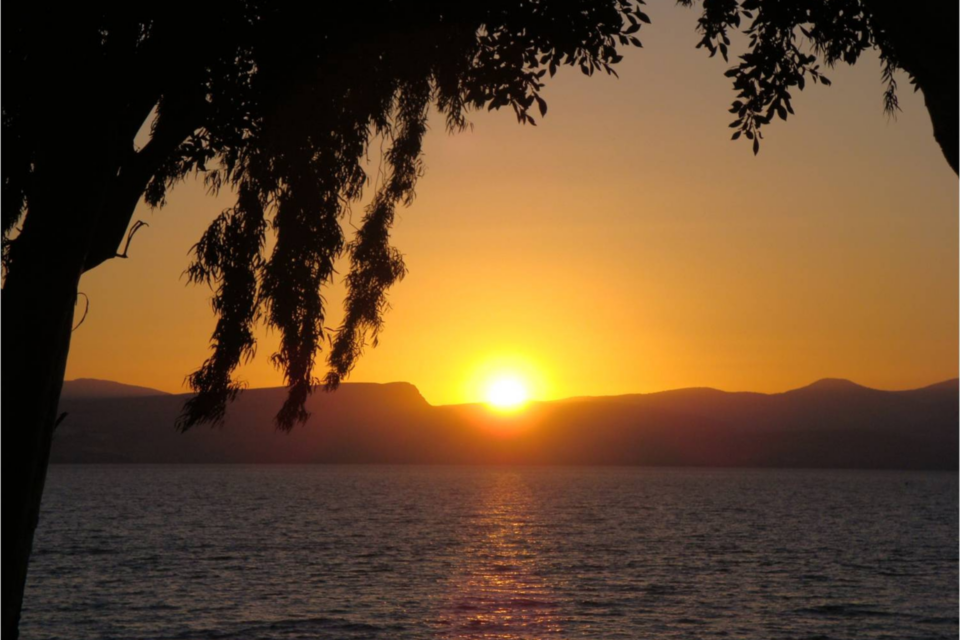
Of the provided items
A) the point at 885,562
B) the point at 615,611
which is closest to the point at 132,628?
the point at 615,611

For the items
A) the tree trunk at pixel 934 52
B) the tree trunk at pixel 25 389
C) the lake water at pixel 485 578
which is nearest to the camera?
the tree trunk at pixel 934 52

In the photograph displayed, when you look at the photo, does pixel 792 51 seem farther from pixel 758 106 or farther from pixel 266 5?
pixel 266 5

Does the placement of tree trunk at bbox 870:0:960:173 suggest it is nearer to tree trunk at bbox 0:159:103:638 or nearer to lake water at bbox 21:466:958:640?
tree trunk at bbox 0:159:103:638

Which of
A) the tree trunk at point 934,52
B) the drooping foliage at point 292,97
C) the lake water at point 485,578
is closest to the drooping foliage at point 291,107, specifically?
the drooping foliage at point 292,97

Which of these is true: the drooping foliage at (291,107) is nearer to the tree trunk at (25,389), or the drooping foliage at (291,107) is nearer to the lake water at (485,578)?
the tree trunk at (25,389)

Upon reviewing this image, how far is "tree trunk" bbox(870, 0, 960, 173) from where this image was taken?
13.8 feet

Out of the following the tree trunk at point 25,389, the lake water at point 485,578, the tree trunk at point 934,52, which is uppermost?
the tree trunk at point 934,52

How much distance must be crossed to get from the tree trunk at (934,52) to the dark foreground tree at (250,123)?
3.94 metres

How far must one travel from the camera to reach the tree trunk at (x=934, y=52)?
165 inches

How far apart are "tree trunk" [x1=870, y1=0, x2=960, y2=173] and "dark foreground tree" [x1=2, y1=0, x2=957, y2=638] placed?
12.9 feet

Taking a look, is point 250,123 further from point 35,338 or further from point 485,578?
point 485,578

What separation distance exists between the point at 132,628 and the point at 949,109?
33.5m

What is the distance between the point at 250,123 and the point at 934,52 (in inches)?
224

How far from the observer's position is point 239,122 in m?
8.12
